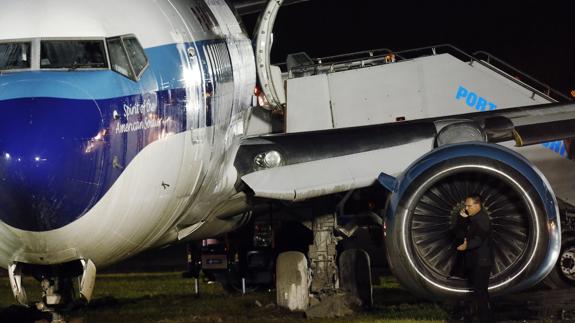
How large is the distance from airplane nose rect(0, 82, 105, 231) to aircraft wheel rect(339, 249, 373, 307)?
7.84m

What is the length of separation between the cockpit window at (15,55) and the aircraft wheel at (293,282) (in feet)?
21.4

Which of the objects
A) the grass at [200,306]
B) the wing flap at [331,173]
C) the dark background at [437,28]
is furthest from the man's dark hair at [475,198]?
the dark background at [437,28]

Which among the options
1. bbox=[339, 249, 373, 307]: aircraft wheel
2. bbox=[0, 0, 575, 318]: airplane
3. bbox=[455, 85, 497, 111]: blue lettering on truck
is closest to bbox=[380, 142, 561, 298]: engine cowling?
bbox=[0, 0, 575, 318]: airplane

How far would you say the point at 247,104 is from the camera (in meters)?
14.3

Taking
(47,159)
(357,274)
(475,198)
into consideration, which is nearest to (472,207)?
(475,198)

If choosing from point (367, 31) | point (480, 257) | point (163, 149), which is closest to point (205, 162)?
point (163, 149)

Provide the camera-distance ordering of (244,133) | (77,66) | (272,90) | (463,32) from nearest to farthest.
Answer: (77,66), (244,133), (272,90), (463,32)

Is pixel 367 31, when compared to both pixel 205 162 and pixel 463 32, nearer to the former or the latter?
pixel 463 32

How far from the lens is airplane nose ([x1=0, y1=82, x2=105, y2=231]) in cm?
934

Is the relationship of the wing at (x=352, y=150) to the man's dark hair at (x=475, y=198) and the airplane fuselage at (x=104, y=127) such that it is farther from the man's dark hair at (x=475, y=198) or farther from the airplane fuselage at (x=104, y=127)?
the man's dark hair at (x=475, y=198)

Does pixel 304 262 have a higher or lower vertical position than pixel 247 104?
lower

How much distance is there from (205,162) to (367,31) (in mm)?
22936

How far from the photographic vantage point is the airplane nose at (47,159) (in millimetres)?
9336

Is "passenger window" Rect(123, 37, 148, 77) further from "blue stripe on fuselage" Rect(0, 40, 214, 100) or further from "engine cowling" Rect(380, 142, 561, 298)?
"engine cowling" Rect(380, 142, 561, 298)
